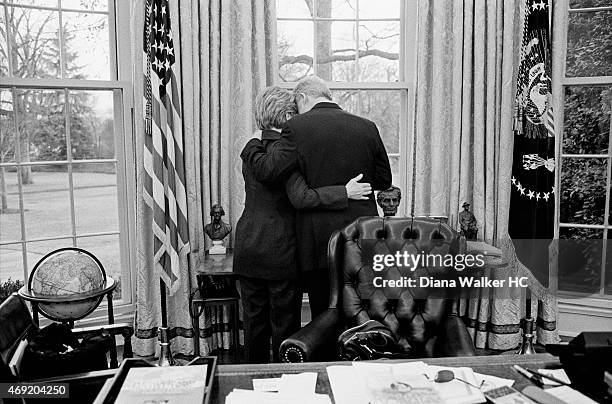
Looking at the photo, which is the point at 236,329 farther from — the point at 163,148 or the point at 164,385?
the point at 164,385

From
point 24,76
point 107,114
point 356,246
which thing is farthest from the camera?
point 107,114

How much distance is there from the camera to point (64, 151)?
10.9 ft

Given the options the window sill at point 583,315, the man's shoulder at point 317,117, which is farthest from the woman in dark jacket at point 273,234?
the window sill at point 583,315

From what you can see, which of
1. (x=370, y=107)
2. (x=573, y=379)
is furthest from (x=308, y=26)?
(x=573, y=379)

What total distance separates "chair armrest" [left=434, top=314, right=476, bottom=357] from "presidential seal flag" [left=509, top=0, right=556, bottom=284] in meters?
1.25

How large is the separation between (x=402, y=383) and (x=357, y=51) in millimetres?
2613

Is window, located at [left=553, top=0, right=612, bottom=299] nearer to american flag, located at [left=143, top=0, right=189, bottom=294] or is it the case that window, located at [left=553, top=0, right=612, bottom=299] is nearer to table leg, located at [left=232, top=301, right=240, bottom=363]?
table leg, located at [left=232, top=301, right=240, bottom=363]

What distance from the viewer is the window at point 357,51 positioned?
3.56m

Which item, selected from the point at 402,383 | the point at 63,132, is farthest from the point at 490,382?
the point at 63,132

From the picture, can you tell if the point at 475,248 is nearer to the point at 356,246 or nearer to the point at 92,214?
the point at 356,246

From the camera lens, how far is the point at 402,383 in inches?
56.0

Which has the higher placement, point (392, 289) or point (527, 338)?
point (392, 289)

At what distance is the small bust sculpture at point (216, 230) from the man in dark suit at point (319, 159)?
74 cm

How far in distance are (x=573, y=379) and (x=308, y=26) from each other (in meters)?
2.75
